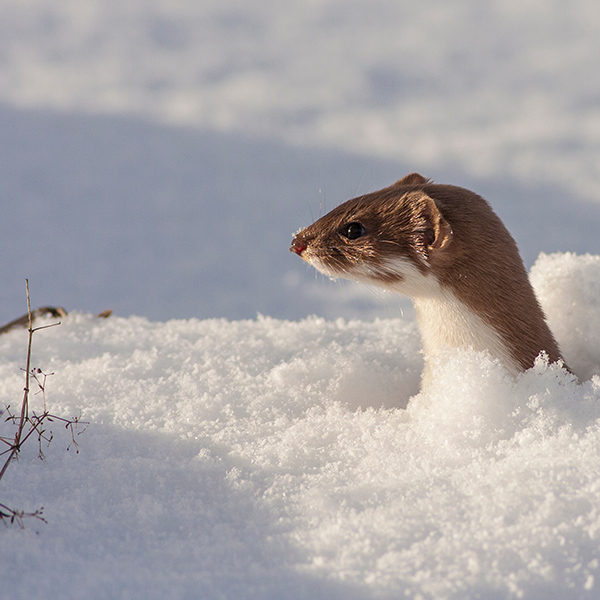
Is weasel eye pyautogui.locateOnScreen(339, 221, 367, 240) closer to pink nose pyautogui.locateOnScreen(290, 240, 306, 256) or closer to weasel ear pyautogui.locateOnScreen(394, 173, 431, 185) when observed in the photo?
pink nose pyautogui.locateOnScreen(290, 240, 306, 256)

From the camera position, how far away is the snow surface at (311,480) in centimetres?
172

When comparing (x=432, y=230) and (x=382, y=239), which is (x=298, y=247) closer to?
(x=382, y=239)

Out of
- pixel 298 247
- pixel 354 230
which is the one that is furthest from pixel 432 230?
pixel 298 247

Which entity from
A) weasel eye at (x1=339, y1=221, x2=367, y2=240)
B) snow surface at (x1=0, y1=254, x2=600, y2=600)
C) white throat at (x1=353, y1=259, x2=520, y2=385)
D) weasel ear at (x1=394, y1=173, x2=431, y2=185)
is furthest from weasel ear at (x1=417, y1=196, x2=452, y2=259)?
weasel ear at (x1=394, y1=173, x2=431, y2=185)

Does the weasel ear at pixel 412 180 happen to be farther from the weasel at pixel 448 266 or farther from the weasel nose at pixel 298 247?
the weasel nose at pixel 298 247

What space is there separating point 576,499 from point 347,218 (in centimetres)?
168

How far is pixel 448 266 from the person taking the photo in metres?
2.90

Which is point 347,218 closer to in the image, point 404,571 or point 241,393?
point 241,393

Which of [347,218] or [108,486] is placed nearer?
[108,486]

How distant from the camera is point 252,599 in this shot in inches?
65.1

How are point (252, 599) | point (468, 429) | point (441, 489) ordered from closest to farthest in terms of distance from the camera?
point (252, 599) < point (441, 489) < point (468, 429)

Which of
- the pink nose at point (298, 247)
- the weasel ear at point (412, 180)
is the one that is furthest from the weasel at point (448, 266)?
the weasel ear at point (412, 180)

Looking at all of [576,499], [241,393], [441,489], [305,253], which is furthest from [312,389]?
[576,499]

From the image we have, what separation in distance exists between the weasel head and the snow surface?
490 millimetres
